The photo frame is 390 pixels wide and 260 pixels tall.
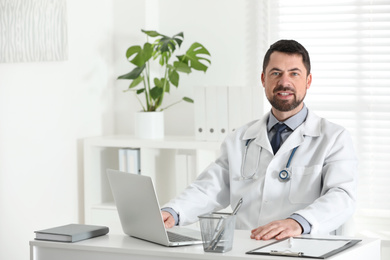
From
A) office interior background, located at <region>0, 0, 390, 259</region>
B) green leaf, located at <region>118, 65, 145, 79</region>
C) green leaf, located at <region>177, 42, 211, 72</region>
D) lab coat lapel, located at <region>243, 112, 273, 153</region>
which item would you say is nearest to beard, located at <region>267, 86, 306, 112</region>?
lab coat lapel, located at <region>243, 112, 273, 153</region>

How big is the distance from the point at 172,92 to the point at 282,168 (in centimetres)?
177

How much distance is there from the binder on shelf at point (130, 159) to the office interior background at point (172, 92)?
0.95ft

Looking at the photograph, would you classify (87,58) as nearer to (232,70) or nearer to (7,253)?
(232,70)

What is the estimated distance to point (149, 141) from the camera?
4.00 metres

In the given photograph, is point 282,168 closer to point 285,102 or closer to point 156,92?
point 285,102

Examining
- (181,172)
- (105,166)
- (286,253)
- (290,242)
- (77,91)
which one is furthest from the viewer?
(105,166)

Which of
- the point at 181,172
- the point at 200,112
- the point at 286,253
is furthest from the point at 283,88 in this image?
the point at 181,172

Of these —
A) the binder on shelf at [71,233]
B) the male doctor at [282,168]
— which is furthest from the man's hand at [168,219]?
the binder on shelf at [71,233]

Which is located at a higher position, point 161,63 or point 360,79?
point 161,63

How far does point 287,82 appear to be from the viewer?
2723mm

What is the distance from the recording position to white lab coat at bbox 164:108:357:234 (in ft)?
8.34

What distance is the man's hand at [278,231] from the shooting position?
2.24m

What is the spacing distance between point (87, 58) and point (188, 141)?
85cm

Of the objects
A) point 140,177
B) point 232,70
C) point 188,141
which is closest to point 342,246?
point 140,177
